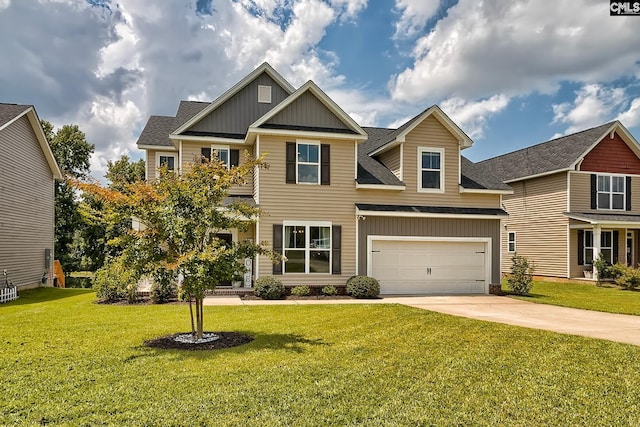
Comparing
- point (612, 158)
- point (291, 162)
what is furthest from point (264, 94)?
point (612, 158)

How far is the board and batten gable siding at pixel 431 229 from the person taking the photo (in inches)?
674

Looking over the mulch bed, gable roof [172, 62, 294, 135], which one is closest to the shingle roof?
gable roof [172, 62, 294, 135]

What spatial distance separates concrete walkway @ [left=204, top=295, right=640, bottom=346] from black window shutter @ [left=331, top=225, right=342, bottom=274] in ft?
5.31

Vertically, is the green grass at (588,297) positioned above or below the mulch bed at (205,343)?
below

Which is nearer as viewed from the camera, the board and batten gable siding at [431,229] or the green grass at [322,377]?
the green grass at [322,377]

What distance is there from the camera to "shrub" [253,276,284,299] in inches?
601

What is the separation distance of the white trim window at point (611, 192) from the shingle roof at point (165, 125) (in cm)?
2182

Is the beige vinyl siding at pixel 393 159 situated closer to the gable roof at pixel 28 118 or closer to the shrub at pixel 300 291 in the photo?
the shrub at pixel 300 291

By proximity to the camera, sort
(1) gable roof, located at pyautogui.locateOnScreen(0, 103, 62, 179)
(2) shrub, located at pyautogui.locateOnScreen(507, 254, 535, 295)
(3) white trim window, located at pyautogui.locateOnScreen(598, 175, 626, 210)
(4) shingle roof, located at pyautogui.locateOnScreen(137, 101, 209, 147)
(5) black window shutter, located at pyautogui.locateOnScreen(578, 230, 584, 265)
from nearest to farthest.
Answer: (1) gable roof, located at pyautogui.locateOnScreen(0, 103, 62, 179) → (2) shrub, located at pyautogui.locateOnScreen(507, 254, 535, 295) → (4) shingle roof, located at pyautogui.locateOnScreen(137, 101, 209, 147) → (5) black window shutter, located at pyautogui.locateOnScreen(578, 230, 584, 265) → (3) white trim window, located at pyautogui.locateOnScreen(598, 175, 626, 210)

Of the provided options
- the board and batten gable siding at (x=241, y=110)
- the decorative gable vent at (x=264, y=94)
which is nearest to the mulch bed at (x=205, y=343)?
the board and batten gable siding at (x=241, y=110)

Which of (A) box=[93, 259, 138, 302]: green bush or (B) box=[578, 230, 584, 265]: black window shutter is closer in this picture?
(A) box=[93, 259, 138, 302]: green bush

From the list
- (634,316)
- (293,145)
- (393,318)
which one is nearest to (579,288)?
(634,316)

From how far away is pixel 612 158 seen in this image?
23766 mm

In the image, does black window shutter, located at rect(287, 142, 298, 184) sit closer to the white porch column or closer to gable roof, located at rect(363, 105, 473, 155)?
gable roof, located at rect(363, 105, 473, 155)
